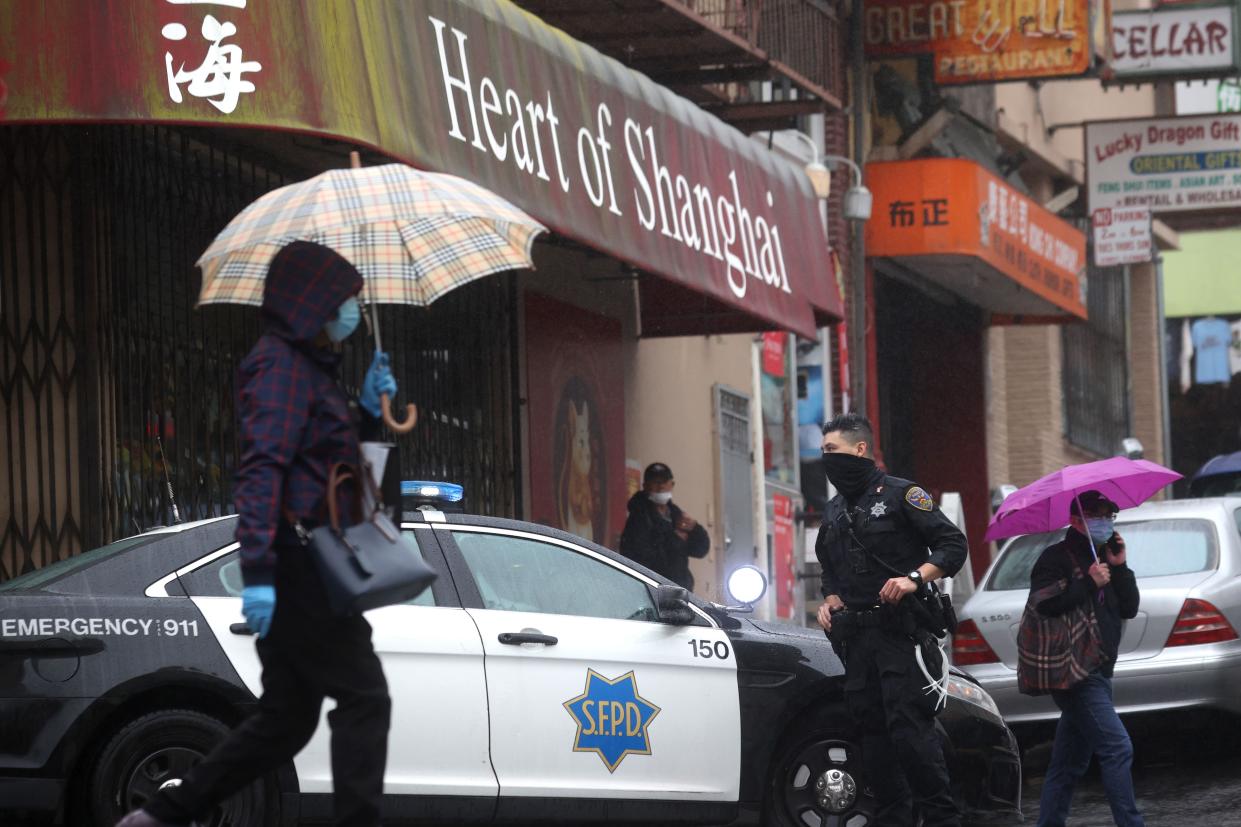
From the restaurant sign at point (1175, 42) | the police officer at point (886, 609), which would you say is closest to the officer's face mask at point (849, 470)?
the police officer at point (886, 609)

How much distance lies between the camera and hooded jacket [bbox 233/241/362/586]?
5.88 metres

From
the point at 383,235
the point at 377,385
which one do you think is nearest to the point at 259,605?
the point at 377,385

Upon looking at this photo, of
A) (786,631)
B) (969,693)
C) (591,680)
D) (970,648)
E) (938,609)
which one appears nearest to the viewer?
(938,609)

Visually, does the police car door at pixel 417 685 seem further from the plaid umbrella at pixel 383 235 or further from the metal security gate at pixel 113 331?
the metal security gate at pixel 113 331

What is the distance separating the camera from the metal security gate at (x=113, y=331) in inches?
416

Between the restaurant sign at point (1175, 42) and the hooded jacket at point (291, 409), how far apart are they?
19009 millimetres

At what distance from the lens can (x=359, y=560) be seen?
593 cm

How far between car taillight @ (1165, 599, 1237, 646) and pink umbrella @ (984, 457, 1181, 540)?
2.31 metres

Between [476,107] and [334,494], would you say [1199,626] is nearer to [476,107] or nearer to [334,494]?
[476,107]

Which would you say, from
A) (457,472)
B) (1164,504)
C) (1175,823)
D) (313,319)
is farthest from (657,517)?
(313,319)

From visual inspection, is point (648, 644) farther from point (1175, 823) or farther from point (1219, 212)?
point (1219, 212)

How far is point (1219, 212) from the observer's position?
85.6ft

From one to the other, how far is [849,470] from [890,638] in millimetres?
663

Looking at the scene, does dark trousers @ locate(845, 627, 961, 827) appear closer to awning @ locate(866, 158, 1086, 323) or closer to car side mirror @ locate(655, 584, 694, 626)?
car side mirror @ locate(655, 584, 694, 626)
